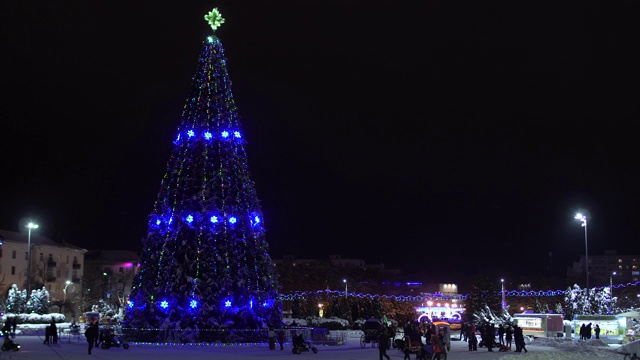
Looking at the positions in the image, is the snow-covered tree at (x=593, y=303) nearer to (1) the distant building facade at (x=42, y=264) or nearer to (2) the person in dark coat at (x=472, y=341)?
(2) the person in dark coat at (x=472, y=341)

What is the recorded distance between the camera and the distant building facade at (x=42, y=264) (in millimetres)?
91375

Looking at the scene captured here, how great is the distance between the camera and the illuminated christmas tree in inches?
1431

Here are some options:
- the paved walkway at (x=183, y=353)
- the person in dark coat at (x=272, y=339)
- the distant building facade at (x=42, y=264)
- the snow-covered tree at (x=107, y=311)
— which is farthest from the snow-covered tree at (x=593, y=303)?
the distant building facade at (x=42, y=264)

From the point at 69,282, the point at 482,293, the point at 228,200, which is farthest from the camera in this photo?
the point at 69,282

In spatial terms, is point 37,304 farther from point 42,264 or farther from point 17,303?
point 42,264

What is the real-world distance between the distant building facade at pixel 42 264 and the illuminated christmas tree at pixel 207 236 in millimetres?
51677

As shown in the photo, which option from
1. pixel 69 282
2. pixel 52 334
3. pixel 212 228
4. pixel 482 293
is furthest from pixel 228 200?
pixel 69 282

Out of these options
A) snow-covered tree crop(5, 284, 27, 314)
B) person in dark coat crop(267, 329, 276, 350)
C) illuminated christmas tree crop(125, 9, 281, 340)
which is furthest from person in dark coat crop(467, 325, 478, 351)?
snow-covered tree crop(5, 284, 27, 314)

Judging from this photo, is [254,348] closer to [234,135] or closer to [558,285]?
[234,135]

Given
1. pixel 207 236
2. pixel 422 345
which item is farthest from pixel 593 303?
pixel 207 236

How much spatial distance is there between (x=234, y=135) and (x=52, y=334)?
12.8 m

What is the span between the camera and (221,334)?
36250 millimetres

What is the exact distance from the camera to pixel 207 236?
36.9 m

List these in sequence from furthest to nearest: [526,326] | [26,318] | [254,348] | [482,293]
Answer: [482,293] → [526,326] → [26,318] → [254,348]
